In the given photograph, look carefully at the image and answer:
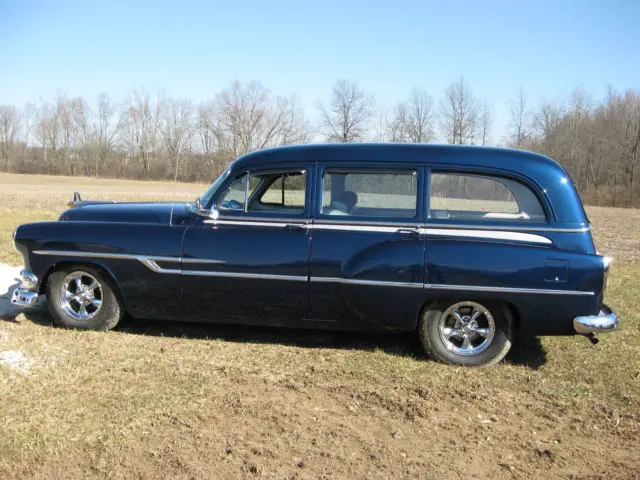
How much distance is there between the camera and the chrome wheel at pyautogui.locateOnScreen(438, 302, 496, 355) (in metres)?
4.85

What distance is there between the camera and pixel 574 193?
4.75 meters

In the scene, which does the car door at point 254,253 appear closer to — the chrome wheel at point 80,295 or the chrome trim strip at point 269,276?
the chrome trim strip at point 269,276

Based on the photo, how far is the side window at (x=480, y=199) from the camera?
4.77m

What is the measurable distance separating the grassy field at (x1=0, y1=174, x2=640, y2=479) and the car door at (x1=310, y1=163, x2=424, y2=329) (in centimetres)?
47

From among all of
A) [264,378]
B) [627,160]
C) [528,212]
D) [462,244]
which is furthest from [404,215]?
[627,160]

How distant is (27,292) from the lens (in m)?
5.45

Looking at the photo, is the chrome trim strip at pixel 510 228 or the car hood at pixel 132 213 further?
the car hood at pixel 132 213

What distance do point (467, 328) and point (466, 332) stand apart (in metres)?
0.04

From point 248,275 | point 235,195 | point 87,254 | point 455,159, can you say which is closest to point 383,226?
point 455,159

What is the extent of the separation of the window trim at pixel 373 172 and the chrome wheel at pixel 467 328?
2.75ft

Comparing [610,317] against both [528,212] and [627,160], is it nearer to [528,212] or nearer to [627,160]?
[528,212]

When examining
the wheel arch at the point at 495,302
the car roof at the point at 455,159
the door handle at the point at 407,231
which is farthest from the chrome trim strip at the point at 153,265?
the wheel arch at the point at 495,302

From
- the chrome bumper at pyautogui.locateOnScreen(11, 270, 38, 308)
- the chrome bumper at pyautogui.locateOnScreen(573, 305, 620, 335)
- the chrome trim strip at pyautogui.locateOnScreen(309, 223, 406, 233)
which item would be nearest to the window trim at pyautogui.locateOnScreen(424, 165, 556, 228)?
the chrome trim strip at pyautogui.locateOnScreen(309, 223, 406, 233)

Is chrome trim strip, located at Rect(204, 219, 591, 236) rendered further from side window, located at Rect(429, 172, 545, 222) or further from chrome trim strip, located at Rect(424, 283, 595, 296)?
chrome trim strip, located at Rect(424, 283, 595, 296)
